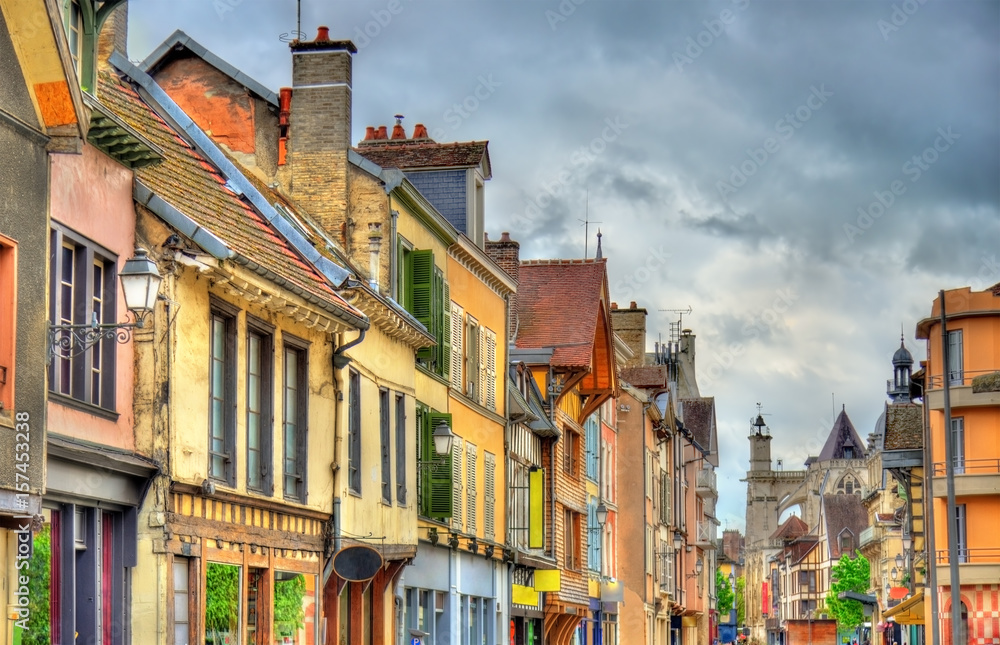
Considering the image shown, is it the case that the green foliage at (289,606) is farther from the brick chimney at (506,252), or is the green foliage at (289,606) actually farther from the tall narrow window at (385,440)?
the brick chimney at (506,252)

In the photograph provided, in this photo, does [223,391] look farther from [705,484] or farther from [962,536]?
[705,484]

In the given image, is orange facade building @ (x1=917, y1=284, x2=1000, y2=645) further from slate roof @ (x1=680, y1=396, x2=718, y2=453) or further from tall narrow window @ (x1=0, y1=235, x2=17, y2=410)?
slate roof @ (x1=680, y1=396, x2=718, y2=453)

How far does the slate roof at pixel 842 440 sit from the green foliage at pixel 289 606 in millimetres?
157825

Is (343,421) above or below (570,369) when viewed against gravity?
below

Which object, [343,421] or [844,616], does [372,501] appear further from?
[844,616]

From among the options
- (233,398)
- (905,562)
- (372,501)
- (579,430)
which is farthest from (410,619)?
(905,562)

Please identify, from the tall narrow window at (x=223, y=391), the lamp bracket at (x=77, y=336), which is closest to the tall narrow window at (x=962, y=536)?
the tall narrow window at (x=223, y=391)

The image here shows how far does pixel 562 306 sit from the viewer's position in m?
41.2

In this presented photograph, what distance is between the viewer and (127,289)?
1273 centimetres

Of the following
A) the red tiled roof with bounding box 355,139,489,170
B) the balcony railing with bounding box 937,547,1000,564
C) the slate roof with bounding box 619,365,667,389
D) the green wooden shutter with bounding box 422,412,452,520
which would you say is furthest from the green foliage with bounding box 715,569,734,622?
the green wooden shutter with bounding box 422,412,452,520

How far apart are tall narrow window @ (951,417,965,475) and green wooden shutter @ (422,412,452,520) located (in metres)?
25.2

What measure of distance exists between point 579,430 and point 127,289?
101 ft

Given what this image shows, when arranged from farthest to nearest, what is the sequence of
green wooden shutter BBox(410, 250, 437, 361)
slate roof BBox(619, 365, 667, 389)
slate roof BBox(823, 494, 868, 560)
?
slate roof BBox(823, 494, 868, 560) → slate roof BBox(619, 365, 667, 389) → green wooden shutter BBox(410, 250, 437, 361)

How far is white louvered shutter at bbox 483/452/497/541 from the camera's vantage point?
1246 inches
